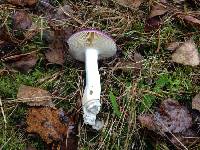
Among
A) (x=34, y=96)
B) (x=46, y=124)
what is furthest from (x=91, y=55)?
(x=46, y=124)

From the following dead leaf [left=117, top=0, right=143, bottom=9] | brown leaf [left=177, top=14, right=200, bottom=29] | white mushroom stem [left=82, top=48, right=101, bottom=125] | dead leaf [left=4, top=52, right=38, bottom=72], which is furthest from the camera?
dead leaf [left=117, top=0, right=143, bottom=9]

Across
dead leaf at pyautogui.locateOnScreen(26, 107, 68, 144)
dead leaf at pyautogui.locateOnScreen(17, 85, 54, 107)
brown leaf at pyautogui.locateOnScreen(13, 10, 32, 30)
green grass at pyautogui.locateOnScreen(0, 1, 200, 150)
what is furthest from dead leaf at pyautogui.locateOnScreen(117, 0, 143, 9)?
dead leaf at pyautogui.locateOnScreen(26, 107, 68, 144)

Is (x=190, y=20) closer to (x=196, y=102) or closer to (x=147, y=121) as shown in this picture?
(x=196, y=102)

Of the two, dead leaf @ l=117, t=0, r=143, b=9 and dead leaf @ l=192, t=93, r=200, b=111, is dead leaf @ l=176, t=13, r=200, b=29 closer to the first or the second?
dead leaf @ l=117, t=0, r=143, b=9

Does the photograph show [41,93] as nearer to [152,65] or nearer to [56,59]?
[56,59]

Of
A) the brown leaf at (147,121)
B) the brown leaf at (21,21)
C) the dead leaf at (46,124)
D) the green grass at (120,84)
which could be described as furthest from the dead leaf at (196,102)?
the brown leaf at (21,21)
